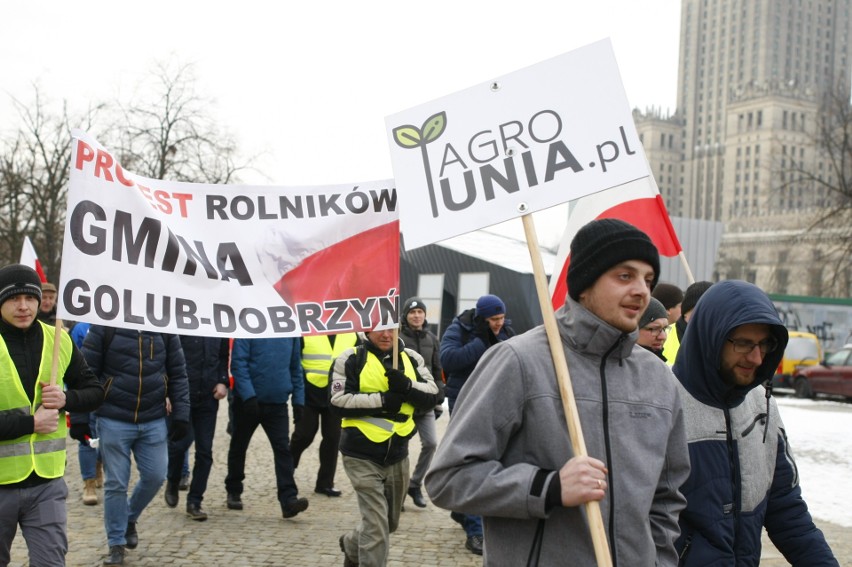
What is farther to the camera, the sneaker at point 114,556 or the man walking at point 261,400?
the man walking at point 261,400

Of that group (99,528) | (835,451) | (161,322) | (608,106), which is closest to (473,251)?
(835,451)

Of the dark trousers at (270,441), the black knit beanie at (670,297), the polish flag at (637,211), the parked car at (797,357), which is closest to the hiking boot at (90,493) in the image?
the dark trousers at (270,441)

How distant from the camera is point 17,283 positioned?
505 centimetres

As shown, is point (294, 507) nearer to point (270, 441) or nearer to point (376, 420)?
point (270, 441)

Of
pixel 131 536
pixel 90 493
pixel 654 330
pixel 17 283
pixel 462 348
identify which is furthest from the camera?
pixel 90 493

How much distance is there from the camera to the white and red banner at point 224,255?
5148 millimetres

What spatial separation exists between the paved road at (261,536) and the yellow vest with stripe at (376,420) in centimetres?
114

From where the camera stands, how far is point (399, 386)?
6.46 meters

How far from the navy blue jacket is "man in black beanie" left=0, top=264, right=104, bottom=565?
11.6 ft

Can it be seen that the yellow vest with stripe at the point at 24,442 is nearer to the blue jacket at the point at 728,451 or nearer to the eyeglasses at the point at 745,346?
the blue jacket at the point at 728,451

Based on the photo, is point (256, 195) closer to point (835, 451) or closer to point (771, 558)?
point (771, 558)

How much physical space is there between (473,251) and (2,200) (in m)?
20.2

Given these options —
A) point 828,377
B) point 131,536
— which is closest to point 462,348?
point 131,536

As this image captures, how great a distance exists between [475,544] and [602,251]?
5.02 metres
